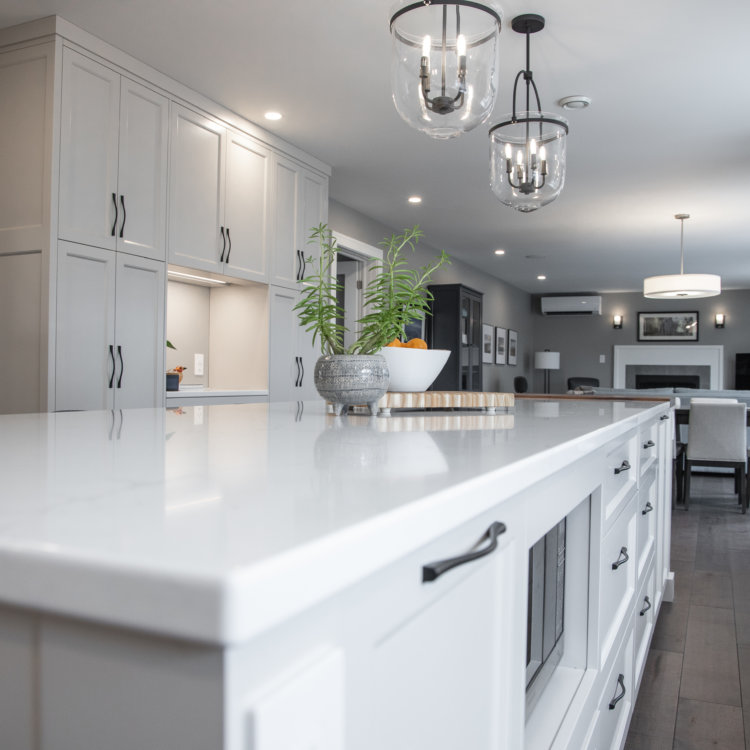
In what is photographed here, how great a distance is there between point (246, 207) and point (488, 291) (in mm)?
6044

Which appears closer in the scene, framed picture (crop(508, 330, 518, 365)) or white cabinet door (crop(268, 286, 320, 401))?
white cabinet door (crop(268, 286, 320, 401))

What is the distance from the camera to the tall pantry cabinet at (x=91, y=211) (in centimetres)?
299

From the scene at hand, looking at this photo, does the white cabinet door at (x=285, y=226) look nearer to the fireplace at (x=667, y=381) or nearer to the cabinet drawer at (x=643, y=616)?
the cabinet drawer at (x=643, y=616)

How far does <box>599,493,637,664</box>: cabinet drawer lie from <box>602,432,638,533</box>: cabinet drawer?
4 cm

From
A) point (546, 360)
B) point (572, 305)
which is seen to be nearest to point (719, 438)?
point (546, 360)

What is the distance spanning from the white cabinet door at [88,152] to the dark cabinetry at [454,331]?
4.52 meters

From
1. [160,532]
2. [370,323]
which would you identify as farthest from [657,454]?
[160,532]

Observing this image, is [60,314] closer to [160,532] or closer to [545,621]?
[545,621]

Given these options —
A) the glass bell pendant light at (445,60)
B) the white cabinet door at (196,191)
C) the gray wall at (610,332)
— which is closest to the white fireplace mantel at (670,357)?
the gray wall at (610,332)

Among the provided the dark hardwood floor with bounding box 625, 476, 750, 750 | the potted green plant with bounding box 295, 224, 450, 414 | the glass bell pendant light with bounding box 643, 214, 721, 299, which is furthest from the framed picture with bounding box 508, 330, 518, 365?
the potted green plant with bounding box 295, 224, 450, 414

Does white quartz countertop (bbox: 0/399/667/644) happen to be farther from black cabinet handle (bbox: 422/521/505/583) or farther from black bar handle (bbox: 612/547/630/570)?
black bar handle (bbox: 612/547/630/570)

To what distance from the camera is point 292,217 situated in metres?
4.48

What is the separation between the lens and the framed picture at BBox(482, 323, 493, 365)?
9.38 metres

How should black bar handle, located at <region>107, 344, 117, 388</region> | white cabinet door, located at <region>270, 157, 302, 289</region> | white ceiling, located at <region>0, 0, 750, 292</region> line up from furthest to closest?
white cabinet door, located at <region>270, 157, 302, 289</region> → black bar handle, located at <region>107, 344, 117, 388</region> → white ceiling, located at <region>0, 0, 750, 292</region>
